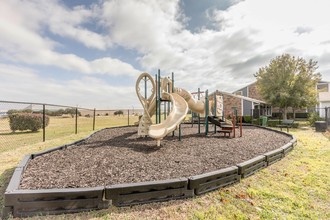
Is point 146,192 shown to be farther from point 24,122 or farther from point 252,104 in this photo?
point 252,104

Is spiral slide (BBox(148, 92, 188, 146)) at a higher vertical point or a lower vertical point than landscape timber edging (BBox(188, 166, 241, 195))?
higher

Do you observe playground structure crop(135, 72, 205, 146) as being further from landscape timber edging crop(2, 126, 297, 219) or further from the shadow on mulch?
the shadow on mulch

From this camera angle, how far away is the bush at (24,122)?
38.9 feet

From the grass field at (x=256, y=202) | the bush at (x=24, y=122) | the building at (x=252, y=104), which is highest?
the building at (x=252, y=104)

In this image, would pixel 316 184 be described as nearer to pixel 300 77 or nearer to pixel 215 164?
pixel 215 164

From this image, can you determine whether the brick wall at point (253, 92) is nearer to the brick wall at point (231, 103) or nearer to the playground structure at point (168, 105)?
the brick wall at point (231, 103)

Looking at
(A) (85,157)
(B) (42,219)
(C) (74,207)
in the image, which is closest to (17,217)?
(B) (42,219)

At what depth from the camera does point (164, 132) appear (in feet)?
19.7

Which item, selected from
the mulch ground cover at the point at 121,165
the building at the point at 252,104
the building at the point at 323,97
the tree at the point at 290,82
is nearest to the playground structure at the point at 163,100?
the mulch ground cover at the point at 121,165

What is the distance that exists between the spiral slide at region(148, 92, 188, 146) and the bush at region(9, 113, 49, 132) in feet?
35.0

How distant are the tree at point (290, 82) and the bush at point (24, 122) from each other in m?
21.4

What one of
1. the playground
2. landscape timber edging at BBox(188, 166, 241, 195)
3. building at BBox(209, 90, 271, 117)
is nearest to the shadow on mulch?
the playground

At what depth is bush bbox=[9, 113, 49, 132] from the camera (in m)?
11.9

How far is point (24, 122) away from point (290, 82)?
78.4 ft
